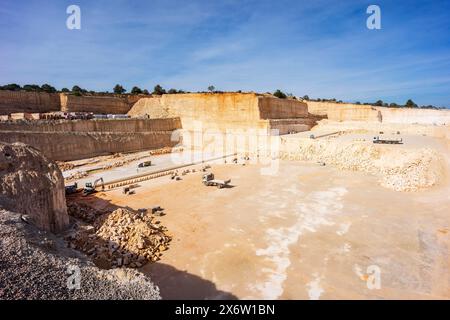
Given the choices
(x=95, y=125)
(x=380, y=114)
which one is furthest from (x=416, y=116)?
(x=95, y=125)

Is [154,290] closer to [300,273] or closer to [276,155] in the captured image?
[300,273]

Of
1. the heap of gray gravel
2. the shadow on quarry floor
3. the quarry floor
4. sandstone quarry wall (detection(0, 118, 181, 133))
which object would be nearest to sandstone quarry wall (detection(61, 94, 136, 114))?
sandstone quarry wall (detection(0, 118, 181, 133))

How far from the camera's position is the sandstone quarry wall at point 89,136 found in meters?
23.1

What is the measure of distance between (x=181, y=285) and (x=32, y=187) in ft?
18.3

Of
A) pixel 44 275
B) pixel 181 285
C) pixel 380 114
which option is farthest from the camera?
pixel 380 114

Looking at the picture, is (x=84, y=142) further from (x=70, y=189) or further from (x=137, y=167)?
(x=70, y=189)

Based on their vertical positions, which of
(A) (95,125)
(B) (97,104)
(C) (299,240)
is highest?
(B) (97,104)

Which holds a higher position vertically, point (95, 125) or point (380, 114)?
point (380, 114)

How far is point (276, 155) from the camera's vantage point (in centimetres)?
2752

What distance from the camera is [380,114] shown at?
49.0 metres

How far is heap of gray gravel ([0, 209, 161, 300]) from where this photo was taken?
481cm

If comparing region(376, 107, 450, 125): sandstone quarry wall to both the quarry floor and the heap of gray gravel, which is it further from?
the heap of gray gravel

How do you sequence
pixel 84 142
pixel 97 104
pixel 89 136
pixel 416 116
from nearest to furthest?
1. pixel 84 142
2. pixel 89 136
3. pixel 97 104
4. pixel 416 116
